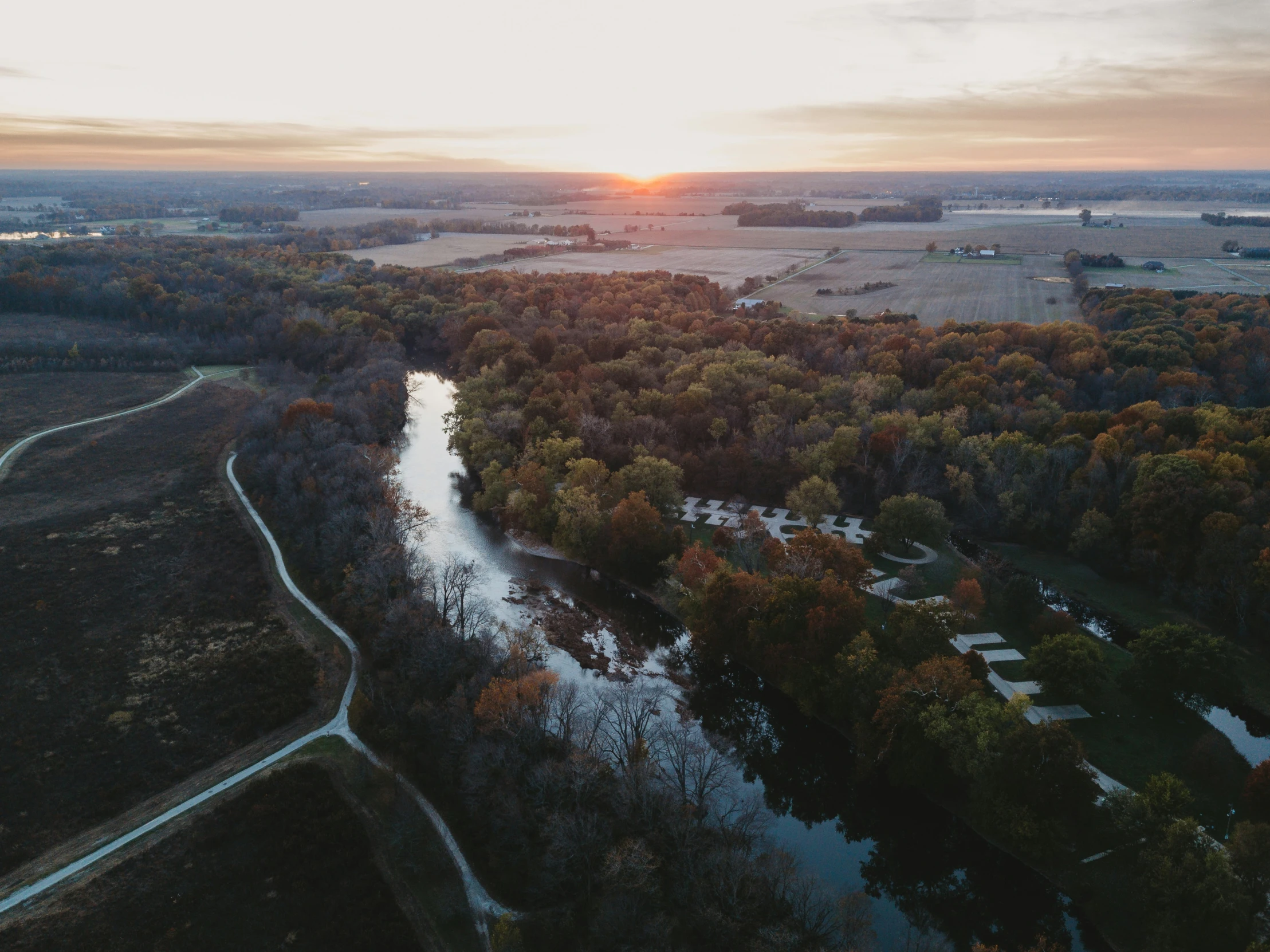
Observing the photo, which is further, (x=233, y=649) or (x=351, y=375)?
(x=351, y=375)

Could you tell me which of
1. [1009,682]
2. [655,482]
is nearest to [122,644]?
[655,482]

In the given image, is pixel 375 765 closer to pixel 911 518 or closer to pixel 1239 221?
pixel 911 518

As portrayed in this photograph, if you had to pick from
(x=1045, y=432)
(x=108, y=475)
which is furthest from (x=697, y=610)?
(x=108, y=475)

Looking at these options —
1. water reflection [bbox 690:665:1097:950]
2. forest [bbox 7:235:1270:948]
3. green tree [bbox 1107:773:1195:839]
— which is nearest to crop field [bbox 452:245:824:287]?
forest [bbox 7:235:1270:948]

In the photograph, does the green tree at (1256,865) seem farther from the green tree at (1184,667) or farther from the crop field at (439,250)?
the crop field at (439,250)

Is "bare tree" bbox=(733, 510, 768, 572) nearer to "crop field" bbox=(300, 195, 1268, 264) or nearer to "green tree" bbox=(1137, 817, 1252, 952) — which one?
"green tree" bbox=(1137, 817, 1252, 952)

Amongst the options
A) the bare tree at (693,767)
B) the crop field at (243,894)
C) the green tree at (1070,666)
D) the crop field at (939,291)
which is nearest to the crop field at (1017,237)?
the crop field at (939,291)

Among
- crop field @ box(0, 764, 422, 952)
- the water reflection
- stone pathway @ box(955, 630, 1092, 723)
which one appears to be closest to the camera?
crop field @ box(0, 764, 422, 952)

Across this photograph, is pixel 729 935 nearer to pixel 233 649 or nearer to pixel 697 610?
pixel 697 610
